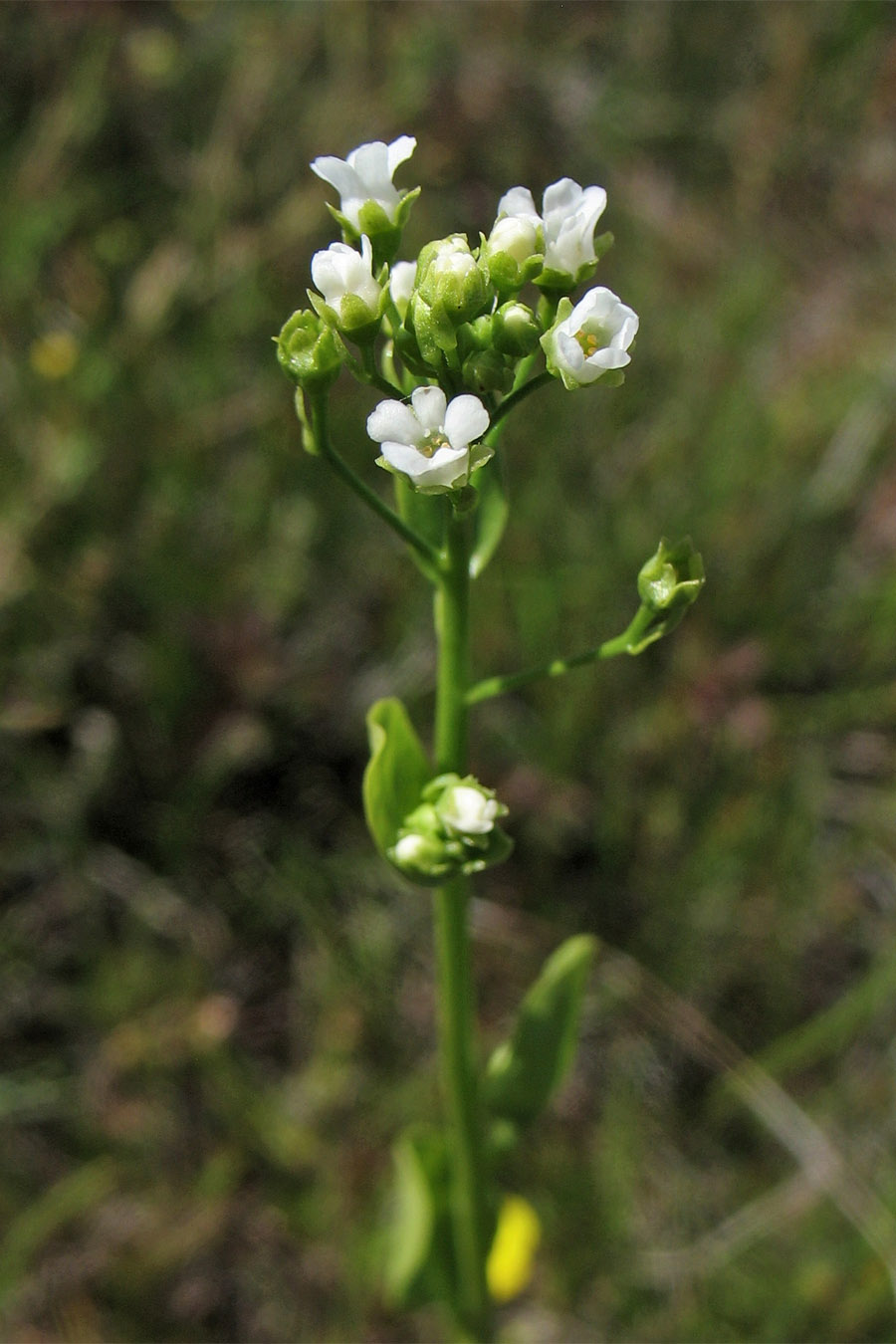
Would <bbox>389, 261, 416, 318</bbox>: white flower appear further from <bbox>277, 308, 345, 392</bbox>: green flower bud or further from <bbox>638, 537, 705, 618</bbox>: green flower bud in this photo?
<bbox>638, 537, 705, 618</bbox>: green flower bud

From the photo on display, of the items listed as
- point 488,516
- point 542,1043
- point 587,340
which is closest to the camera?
point 587,340

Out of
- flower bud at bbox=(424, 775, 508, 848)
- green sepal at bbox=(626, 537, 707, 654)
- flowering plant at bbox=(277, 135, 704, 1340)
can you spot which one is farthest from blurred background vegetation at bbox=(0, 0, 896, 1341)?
green sepal at bbox=(626, 537, 707, 654)

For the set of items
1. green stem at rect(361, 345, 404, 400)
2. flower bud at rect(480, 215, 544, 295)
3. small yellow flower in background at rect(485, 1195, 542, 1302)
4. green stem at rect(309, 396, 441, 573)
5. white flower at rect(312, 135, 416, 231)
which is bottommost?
small yellow flower in background at rect(485, 1195, 542, 1302)

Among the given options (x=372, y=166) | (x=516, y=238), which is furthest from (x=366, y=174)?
(x=516, y=238)

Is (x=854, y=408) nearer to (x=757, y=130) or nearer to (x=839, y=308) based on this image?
(x=839, y=308)

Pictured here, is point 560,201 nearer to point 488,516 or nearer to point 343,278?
point 343,278

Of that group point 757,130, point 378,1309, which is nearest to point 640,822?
point 378,1309

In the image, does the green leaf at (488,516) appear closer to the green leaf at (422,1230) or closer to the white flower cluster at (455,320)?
the white flower cluster at (455,320)
